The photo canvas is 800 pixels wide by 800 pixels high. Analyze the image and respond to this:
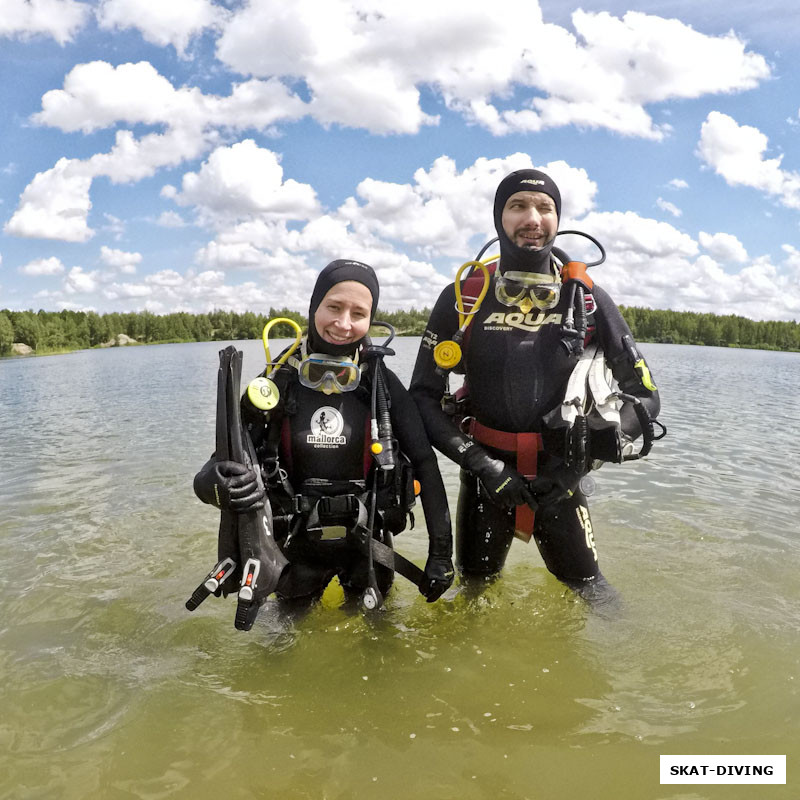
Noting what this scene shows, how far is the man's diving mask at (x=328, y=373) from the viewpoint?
3.16 meters

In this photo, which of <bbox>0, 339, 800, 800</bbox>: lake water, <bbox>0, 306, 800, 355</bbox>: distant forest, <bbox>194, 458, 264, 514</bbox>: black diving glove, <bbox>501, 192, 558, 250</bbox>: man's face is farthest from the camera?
<bbox>0, 306, 800, 355</bbox>: distant forest

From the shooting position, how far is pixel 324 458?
313 centimetres

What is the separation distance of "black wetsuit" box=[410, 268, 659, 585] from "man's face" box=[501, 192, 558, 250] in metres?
0.30

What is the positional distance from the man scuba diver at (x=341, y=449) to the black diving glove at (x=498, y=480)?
0.21 m

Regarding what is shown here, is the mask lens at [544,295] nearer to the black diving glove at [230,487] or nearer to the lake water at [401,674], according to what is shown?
the black diving glove at [230,487]

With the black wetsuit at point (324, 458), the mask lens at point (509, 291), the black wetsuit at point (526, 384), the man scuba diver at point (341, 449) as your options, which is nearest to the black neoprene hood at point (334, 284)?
the man scuba diver at point (341, 449)

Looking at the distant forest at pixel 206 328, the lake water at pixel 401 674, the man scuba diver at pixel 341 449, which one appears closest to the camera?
the lake water at pixel 401 674

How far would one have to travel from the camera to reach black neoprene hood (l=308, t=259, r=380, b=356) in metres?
3.12

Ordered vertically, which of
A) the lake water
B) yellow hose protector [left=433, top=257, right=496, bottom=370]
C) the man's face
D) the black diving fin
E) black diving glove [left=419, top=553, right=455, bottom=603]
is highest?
the man's face

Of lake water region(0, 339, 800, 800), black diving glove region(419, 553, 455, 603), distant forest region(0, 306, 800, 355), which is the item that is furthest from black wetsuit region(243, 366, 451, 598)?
distant forest region(0, 306, 800, 355)

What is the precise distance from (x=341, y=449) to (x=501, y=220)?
1509 mm

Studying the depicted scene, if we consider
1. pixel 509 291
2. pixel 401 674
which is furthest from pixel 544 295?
pixel 401 674

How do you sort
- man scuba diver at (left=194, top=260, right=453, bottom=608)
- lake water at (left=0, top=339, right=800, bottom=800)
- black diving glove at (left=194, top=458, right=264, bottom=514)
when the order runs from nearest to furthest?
1. lake water at (left=0, top=339, right=800, bottom=800)
2. black diving glove at (left=194, top=458, right=264, bottom=514)
3. man scuba diver at (left=194, top=260, right=453, bottom=608)

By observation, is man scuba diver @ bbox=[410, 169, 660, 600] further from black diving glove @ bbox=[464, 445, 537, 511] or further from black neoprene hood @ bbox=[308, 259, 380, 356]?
black neoprene hood @ bbox=[308, 259, 380, 356]
